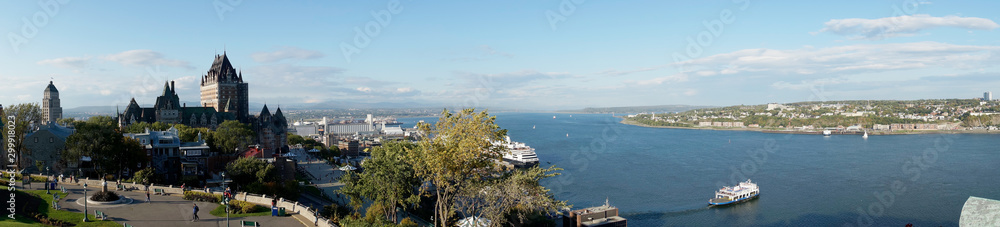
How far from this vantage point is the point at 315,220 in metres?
21.7

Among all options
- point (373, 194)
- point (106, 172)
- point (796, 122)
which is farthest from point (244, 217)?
point (796, 122)

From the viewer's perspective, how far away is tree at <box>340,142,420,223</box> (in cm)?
2809

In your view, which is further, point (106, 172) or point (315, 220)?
point (106, 172)

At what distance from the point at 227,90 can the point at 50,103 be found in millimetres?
22169

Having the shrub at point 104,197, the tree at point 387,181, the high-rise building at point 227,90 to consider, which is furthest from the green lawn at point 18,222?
the high-rise building at point 227,90

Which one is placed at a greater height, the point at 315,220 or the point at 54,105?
the point at 54,105

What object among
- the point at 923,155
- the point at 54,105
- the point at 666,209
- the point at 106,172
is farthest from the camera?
the point at 923,155

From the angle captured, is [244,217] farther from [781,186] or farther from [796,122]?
[796,122]

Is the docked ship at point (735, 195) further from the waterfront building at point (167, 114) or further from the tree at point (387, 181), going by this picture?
the waterfront building at point (167, 114)

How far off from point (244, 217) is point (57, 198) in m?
8.07

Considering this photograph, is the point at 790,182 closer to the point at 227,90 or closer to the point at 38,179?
the point at 38,179

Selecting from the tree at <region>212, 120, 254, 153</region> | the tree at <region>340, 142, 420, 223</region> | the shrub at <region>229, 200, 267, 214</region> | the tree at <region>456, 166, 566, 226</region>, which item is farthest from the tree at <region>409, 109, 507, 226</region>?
the tree at <region>212, 120, 254, 153</region>

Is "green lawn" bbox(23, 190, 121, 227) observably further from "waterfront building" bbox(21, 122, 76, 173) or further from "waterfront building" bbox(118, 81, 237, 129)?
"waterfront building" bbox(118, 81, 237, 129)

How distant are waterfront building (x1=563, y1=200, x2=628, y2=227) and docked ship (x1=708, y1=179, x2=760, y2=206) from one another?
14.3 meters
